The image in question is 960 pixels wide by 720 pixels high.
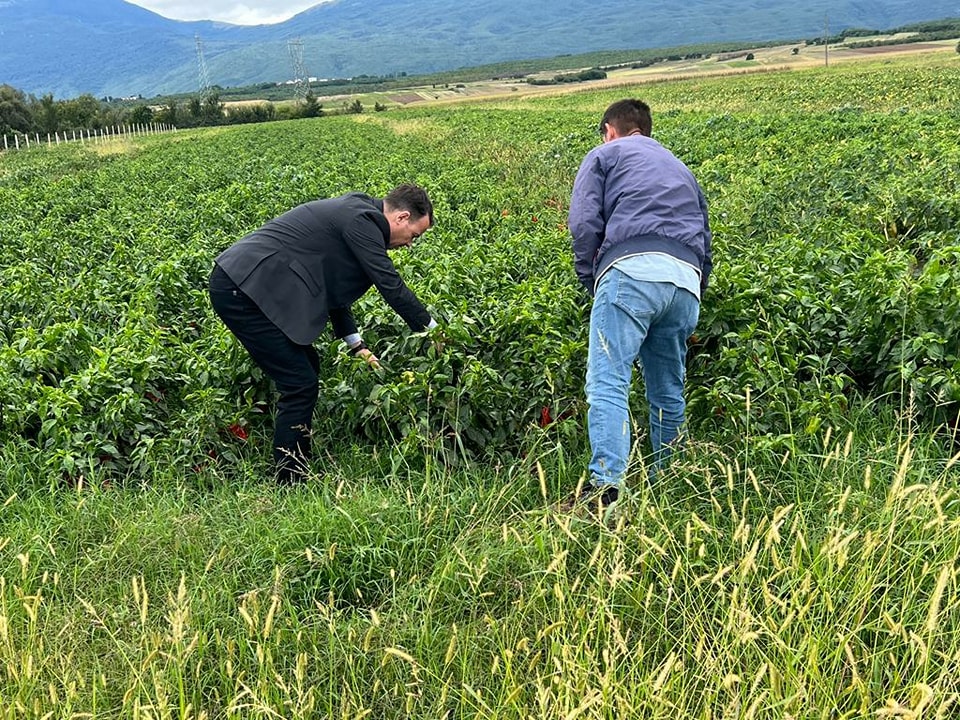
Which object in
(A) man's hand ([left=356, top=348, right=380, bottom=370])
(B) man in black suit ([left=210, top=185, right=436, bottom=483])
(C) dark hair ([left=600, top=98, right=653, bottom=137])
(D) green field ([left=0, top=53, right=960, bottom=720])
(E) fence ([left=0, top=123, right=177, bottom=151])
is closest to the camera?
(D) green field ([left=0, top=53, right=960, bottom=720])

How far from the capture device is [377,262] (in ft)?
13.6

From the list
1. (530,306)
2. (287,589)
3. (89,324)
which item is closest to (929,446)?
(530,306)

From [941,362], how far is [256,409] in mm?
4055

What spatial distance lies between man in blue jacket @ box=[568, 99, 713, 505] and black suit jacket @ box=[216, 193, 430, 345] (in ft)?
3.78

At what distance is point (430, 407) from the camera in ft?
14.3

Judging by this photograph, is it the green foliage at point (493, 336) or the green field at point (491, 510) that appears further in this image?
the green foliage at point (493, 336)

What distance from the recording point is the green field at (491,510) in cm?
A: 234

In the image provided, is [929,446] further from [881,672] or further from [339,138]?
[339,138]

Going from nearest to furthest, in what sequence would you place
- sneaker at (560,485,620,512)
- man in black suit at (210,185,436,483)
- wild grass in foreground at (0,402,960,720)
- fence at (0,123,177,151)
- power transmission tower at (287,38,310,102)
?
wild grass in foreground at (0,402,960,720) < sneaker at (560,485,620,512) < man in black suit at (210,185,436,483) < fence at (0,123,177,151) < power transmission tower at (287,38,310,102)

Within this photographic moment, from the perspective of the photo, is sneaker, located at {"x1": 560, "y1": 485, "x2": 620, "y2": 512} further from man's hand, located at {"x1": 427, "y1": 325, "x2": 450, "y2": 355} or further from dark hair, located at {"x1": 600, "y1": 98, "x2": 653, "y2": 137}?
dark hair, located at {"x1": 600, "y1": 98, "x2": 653, "y2": 137}

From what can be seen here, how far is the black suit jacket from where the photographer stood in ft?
13.4

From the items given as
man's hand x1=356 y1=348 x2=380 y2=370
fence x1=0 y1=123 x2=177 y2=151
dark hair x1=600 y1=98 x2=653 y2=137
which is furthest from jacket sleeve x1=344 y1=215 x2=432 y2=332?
fence x1=0 y1=123 x2=177 y2=151

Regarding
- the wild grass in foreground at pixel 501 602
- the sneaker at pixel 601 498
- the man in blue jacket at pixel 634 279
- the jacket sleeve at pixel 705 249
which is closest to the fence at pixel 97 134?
the wild grass in foreground at pixel 501 602

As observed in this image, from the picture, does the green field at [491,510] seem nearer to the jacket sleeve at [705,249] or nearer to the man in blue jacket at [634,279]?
the man in blue jacket at [634,279]
